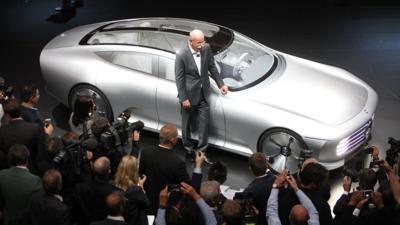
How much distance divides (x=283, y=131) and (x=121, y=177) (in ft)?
7.46

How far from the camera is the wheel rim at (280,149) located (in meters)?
6.68

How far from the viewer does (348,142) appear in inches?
265

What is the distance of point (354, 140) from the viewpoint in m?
6.84

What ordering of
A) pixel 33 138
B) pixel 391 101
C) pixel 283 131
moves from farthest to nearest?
pixel 391 101, pixel 283 131, pixel 33 138

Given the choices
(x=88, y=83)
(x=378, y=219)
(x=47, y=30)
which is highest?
(x=378, y=219)

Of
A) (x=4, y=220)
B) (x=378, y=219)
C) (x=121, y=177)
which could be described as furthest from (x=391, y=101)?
(x=4, y=220)

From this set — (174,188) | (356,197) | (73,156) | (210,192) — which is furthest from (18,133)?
(356,197)

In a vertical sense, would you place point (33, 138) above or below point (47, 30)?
above

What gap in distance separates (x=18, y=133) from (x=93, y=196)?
126cm

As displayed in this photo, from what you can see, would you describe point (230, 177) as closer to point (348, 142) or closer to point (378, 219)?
point (348, 142)

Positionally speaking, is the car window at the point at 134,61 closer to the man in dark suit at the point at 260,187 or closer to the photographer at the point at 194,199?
the man in dark suit at the point at 260,187

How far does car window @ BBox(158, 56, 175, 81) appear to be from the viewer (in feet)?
23.6

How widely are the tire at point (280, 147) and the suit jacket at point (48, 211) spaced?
281 cm

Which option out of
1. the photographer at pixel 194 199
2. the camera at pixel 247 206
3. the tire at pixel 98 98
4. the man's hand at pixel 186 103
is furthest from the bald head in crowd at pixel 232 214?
the tire at pixel 98 98
